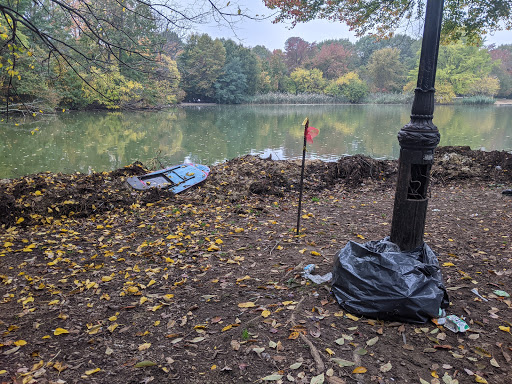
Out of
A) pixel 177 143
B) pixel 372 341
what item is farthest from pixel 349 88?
pixel 372 341

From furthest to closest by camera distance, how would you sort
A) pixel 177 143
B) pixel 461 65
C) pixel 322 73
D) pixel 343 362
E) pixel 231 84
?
pixel 322 73, pixel 231 84, pixel 461 65, pixel 177 143, pixel 343 362

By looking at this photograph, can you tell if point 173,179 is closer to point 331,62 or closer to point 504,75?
point 331,62

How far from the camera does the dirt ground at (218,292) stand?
84.5 inches

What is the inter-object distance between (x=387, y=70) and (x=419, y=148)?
55.5 metres

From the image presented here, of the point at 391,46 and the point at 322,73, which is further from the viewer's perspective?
the point at 391,46

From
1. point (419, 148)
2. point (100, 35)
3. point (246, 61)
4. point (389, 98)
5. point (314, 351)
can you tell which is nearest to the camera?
point (314, 351)

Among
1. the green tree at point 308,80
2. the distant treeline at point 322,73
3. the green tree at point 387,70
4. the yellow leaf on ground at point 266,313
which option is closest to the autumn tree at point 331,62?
the distant treeline at point 322,73

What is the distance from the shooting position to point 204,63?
40.6m

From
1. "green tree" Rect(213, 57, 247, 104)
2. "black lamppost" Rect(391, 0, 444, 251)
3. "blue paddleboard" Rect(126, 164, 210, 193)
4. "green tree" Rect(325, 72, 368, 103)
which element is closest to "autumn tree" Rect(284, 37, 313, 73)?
"green tree" Rect(325, 72, 368, 103)

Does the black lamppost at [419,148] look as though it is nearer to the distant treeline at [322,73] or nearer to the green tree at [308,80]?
the distant treeline at [322,73]

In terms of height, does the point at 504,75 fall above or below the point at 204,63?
above

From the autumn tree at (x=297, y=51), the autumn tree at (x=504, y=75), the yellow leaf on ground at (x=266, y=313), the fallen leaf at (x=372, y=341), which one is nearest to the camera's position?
the fallen leaf at (x=372, y=341)

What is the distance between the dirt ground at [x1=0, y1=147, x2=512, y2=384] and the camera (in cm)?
215

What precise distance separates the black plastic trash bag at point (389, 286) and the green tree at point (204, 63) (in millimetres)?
39756
